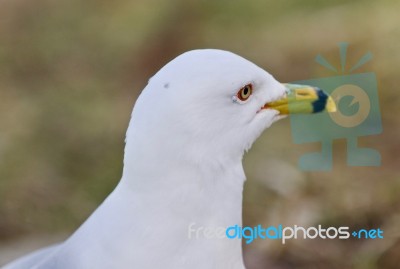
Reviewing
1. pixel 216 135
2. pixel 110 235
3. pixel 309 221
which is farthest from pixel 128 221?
pixel 309 221

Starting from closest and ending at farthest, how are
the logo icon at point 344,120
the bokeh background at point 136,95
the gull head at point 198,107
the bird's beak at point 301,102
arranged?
the gull head at point 198,107 → the bird's beak at point 301,102 → the logo icon at point 344,120 → the bokeh background at point 136,95

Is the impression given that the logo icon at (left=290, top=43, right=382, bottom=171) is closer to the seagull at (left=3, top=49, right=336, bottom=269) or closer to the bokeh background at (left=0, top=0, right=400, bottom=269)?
the bokeh background at (left=0, top=0, right=400, bottom=269)

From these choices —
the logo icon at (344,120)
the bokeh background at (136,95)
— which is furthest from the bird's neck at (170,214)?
the bokeh background at (136,95)

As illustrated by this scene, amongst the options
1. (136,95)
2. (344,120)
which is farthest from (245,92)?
(136,95)

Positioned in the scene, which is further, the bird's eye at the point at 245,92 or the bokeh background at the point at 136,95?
the bokeh background at the point at 136,95

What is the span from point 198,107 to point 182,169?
7 cm

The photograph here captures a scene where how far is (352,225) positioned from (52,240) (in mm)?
522

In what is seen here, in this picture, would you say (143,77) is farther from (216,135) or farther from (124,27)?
(216,135)

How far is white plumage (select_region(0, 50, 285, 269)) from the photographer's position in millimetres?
853

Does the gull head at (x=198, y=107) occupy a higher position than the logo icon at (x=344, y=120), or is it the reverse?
the logo icon at (x=344, y=120)

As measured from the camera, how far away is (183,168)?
0.86 meters

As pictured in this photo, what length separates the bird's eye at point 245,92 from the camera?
35.0 inches

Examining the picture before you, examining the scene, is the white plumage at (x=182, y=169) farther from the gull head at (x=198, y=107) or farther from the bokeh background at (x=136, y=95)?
the bokeh background at (x=136, y=95)

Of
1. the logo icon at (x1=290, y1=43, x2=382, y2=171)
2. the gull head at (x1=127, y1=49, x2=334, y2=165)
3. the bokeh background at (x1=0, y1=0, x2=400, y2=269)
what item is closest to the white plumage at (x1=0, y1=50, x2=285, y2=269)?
the gull head at (x1=127, y1=49, x2=334, y2=165)
